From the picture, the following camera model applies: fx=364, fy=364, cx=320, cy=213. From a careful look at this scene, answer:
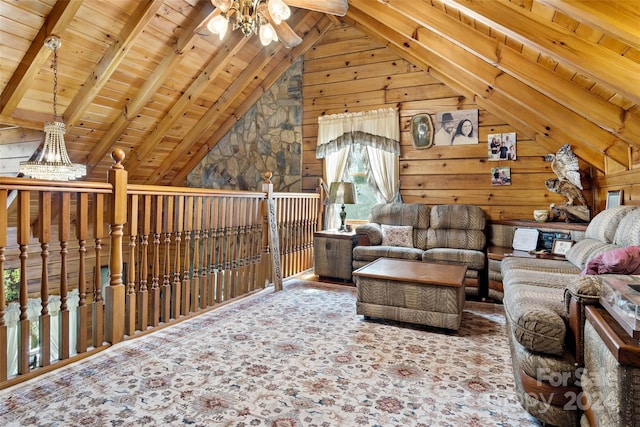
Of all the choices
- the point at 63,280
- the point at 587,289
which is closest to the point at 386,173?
the point at 587,289

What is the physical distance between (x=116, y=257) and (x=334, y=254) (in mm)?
2616

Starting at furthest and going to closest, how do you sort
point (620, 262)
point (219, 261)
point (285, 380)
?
point (219, 261) < point (285, 380) < point (620, 262)

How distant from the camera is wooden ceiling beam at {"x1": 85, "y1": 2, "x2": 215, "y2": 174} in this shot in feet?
13.9

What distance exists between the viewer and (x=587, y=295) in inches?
62.5

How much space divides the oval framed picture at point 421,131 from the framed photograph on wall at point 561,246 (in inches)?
78.7

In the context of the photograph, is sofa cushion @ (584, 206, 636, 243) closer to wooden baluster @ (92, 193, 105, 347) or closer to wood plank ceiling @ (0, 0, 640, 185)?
wood plank ceiling @ (0, 0, 640, 185)

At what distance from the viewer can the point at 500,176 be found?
462cm

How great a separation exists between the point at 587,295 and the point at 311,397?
54.6 inches

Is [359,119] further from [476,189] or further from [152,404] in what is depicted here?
[152,404]

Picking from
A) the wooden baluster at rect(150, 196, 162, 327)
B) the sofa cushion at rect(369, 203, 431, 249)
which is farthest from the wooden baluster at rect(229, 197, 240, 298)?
the sofa cushion at rect(369, 203, 431, 249)

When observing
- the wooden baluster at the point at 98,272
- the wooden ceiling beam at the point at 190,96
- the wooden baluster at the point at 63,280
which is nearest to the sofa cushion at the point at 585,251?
the wooden baluster at the point at 98,272

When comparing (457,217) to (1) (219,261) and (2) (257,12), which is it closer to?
(1) (219,261)

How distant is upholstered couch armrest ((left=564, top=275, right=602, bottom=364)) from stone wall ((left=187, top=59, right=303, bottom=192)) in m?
4.61

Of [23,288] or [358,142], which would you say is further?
[358,142]
